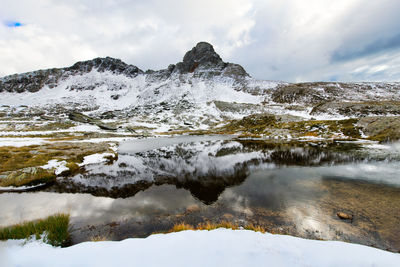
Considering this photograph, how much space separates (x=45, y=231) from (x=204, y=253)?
8.21 metres

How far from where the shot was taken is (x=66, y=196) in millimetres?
13953

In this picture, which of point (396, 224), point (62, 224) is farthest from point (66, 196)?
point (396, 224)

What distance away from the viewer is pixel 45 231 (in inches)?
308

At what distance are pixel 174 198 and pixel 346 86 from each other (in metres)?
223

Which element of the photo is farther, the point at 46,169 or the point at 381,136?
the point at 381,136

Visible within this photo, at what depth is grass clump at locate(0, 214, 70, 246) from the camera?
7.30 metres

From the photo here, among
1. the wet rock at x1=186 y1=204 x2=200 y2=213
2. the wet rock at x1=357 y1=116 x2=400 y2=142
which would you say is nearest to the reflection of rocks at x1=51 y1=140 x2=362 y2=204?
the wet rock at x1=186 y1=204 x2=200 y2=213

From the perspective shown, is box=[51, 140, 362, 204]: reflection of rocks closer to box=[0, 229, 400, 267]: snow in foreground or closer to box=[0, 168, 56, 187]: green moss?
box=[0, 168, 56, 187]: green moss

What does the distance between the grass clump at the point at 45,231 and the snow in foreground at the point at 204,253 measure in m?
0.71

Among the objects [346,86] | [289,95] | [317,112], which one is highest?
[346,86]

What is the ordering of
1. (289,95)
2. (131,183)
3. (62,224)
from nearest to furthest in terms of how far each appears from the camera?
(62,224) → (131,183) → (289,95)

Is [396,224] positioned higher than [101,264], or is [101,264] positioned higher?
[101,264]

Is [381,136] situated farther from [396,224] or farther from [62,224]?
[62,224]

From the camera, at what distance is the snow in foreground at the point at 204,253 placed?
510 cm
